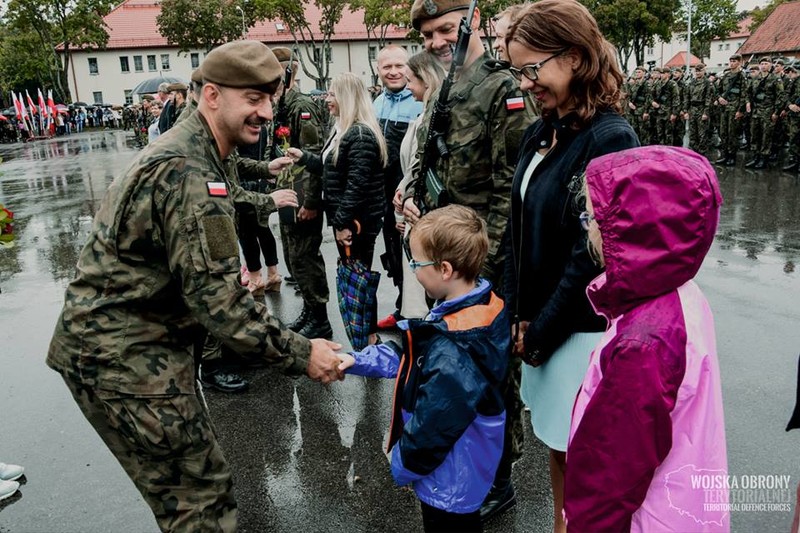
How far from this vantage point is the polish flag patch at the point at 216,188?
222cm

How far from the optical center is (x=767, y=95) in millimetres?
14828

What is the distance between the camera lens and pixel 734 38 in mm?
100688

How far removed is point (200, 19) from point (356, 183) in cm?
4949

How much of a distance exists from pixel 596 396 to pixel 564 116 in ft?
3.88

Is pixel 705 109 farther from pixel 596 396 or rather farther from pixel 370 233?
pixel 596 396

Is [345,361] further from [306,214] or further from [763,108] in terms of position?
[763,108]

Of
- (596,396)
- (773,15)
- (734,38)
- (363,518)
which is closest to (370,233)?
(363,518)

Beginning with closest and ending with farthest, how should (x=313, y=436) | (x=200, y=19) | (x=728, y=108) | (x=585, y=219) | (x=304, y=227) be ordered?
(x=585, y=219) → (x=313, y=436) → (x=304, y=227) → (x=728, y=108) → (x=200, y=19)

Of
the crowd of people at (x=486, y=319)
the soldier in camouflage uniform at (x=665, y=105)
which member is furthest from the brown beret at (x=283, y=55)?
the soldier in camouflage uniform at (x=665, y=105)

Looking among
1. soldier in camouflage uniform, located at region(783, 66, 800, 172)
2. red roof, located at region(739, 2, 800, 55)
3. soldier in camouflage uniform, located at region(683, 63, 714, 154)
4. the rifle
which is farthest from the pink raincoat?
red roof, located at region(739, 2, 800, 55)

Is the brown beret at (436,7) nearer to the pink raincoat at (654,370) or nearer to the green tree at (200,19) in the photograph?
the pink raincoat at (654,370)

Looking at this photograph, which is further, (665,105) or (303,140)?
(665,105)

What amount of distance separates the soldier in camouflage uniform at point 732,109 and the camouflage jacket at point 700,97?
33 centimetres

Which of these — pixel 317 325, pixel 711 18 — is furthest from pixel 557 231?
pixel 711 18
